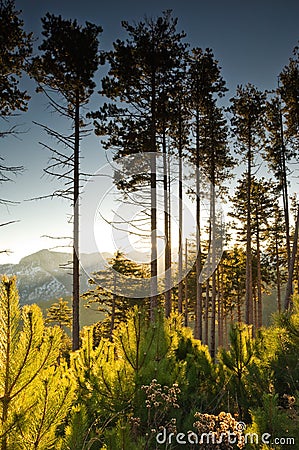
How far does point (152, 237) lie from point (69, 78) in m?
6.01

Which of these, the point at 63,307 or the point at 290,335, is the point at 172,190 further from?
the point at 63,307

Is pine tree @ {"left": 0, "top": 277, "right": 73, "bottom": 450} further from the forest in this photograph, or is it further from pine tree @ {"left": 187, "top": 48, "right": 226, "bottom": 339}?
pine tree @ {"left": 187, "top": 48, "right": 226, "bottom": 339}

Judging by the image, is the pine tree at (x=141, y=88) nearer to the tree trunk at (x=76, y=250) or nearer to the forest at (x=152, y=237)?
the forest at (x=152, y=237)

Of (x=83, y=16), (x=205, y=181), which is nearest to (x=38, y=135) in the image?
(x=83, y=16)

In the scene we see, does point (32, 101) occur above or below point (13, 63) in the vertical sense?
below

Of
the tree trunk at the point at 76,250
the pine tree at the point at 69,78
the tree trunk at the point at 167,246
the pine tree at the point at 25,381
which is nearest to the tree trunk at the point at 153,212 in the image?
the tree trunk at the point at 167,246

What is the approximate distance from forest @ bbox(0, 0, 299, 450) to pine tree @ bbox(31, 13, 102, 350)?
0.04m

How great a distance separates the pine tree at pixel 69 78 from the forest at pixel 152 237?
0.04 meters

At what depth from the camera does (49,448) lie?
5.01 feet

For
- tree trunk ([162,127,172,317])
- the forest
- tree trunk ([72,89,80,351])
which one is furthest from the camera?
tree trunk ([162,127,172,317])

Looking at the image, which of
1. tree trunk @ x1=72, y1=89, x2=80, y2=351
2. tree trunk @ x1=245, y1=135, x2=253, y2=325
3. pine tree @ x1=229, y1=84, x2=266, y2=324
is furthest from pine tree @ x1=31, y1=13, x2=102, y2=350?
tree trunk @ x1=245, y1=135, x2=253, y2=325

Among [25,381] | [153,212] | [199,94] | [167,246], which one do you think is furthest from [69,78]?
[25,381]

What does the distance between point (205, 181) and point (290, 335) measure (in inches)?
587

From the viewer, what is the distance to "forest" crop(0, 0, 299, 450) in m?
1.68
